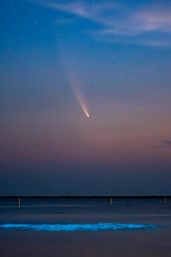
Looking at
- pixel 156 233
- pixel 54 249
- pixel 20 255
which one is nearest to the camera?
pixel 20 255

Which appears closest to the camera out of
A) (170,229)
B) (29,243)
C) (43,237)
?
(29,243)

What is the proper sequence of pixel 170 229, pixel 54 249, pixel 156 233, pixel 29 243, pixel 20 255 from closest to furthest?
pixel 20 255, pixel 54 249, pixel 29 243, pixel 156 233, pixel 170 229

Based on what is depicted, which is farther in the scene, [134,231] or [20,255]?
[134,231]

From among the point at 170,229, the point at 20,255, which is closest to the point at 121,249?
the point at 20,255

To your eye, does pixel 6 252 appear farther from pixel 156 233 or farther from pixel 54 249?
pixel 156 233

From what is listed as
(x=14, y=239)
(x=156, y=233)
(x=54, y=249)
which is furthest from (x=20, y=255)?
(x=156, y=233)

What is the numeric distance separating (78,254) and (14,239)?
305 inches

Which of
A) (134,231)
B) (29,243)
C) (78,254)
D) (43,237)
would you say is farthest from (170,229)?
(78,254)

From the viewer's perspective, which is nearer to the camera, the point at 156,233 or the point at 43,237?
the point at 43,237

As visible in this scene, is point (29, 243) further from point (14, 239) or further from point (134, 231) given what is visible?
point (134, 231)

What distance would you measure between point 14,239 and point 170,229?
12.9m

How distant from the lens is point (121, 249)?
30734 mm

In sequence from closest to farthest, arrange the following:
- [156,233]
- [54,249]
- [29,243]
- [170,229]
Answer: [54,249] → [29,243] → [156,233] → [170,229]

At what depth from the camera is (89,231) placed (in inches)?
1620
